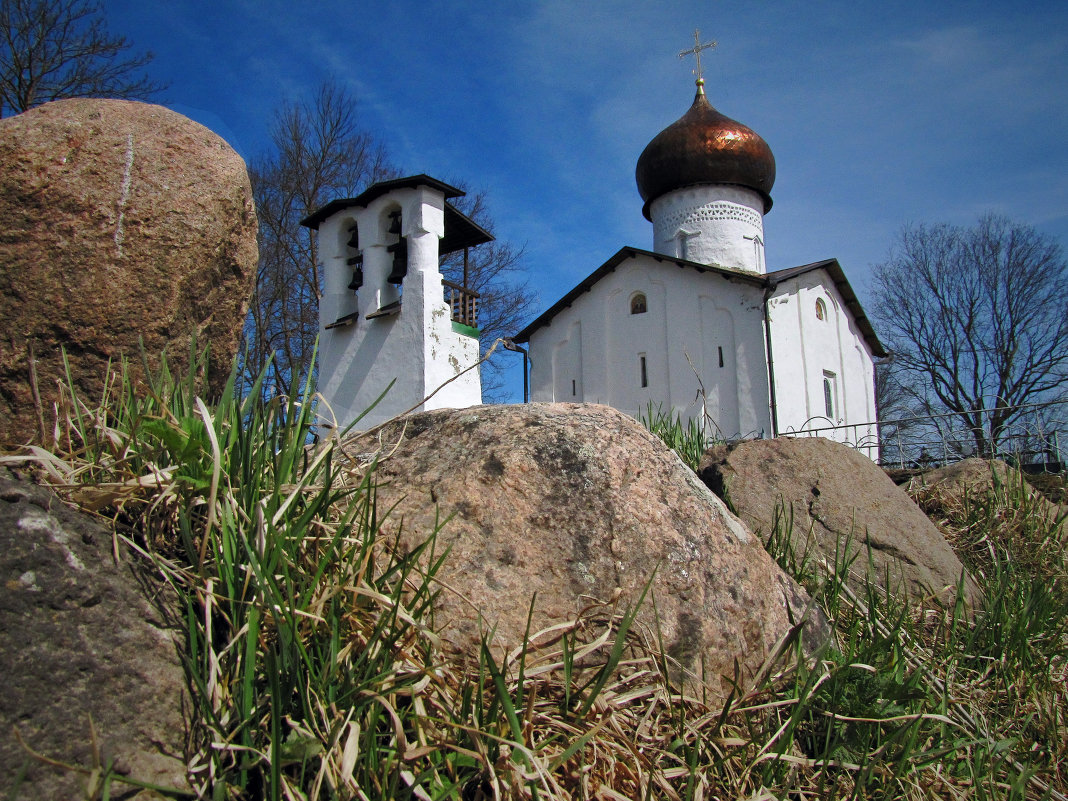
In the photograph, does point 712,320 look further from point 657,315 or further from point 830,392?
point 830,392

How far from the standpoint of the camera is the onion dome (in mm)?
20156

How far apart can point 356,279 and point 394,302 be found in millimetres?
1273

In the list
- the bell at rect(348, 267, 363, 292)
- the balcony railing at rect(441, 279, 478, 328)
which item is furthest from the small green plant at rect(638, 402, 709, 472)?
the bell at rect(348, 267, 363, 292)

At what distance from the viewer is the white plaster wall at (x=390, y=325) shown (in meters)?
11.9

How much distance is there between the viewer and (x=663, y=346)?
1817 centimetres

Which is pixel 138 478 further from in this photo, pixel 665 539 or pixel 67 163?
pixel 665 539

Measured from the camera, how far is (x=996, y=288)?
85.7ft

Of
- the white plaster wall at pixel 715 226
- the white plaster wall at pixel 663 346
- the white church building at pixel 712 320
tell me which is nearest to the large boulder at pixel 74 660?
the white church building at pixel 712 320

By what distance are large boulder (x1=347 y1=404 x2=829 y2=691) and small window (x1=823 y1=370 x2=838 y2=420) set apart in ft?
57.0

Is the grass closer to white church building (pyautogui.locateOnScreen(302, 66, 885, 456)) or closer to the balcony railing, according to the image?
white church building (pyautogui.locateOnScreen(302, 66, 885, 456))

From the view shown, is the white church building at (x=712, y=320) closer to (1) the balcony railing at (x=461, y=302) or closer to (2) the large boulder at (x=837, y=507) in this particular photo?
(1) the balcony railing at (x=461, y=302)

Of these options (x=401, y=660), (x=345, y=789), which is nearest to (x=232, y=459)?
(x=401, y=660)

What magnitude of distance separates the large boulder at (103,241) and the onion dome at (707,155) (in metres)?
19.5

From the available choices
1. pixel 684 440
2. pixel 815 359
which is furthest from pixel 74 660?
pixel 815 359
